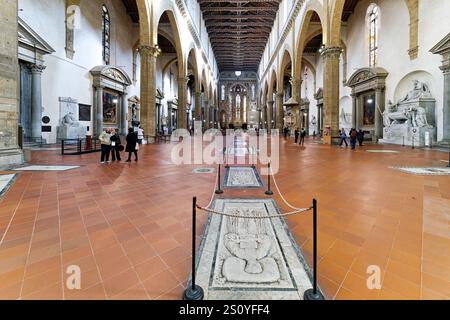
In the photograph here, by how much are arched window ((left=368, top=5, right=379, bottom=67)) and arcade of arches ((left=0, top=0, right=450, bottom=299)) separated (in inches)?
6.5

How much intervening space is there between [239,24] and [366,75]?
20.8m

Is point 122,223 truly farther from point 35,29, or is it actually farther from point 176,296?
point 35,29

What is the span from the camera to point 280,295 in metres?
1.85

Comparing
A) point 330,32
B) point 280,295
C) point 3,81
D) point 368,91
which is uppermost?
point 330,32

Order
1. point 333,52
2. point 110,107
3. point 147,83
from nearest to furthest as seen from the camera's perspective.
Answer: point 333,52 < point 147,83 < point 110,107

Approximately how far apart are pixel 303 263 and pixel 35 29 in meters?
18.0

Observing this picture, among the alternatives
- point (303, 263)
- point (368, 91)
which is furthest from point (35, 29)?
point (368, 91)

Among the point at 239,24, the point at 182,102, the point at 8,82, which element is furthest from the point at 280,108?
the point at 8,82

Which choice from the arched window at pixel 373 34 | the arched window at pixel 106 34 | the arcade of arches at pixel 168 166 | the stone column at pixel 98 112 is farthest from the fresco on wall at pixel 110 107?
the arched window at pixel 373 34

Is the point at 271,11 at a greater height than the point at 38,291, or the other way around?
the point at 271,11

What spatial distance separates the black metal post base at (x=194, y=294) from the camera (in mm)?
1771

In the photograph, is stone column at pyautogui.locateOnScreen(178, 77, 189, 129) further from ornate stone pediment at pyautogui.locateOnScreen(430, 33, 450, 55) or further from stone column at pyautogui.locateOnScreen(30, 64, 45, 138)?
ornate stone pediment at pyautogui.locateOnScreen(430, 33, 450, 55)

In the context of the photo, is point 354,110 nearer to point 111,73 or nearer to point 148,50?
point 148,50

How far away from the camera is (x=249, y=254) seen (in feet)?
8.04
